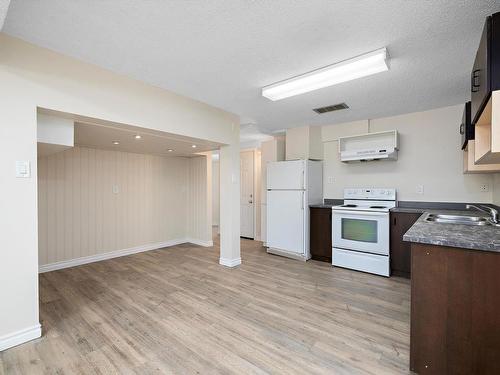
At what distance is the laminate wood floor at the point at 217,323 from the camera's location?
1728 mm

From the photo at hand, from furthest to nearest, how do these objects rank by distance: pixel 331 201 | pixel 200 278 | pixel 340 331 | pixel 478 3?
pixel 331 201 < pixel 200 278 < pixel 340 331 < pixel 478 3

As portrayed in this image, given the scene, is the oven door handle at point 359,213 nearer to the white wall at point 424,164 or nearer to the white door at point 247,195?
the white wall at point 424,164

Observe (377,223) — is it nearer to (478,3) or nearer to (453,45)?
(453,45)

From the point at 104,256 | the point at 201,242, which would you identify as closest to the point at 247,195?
the point at 201,242

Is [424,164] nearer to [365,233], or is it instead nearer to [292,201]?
[365,233]

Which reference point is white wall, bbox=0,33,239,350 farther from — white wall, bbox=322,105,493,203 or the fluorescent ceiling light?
white wall, bbox=322,105,493,203

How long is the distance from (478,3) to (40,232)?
17.2ft

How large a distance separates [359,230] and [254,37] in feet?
9.78

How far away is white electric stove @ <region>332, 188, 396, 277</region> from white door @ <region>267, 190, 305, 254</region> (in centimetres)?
56

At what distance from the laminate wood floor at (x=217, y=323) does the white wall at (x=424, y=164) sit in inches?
59.1

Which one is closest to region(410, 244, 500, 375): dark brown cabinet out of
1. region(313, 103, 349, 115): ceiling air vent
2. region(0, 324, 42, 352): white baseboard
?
region(313, 103, 349, 115): ceiling air vent

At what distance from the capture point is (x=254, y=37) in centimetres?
188

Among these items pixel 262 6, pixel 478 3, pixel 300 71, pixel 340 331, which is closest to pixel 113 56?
pixel 262 6

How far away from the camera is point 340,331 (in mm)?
2111
